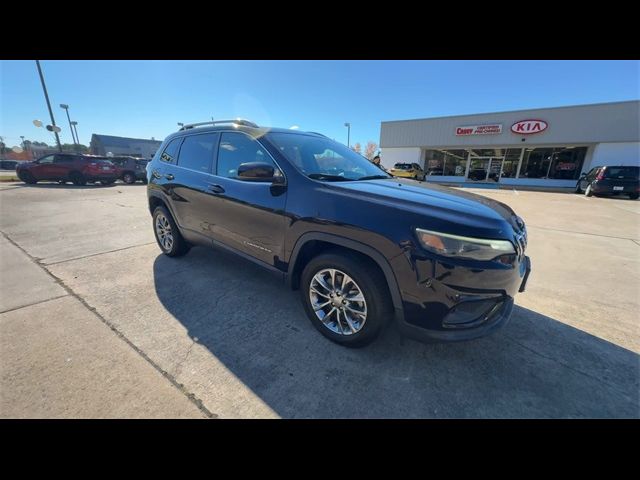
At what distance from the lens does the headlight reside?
1771 mm

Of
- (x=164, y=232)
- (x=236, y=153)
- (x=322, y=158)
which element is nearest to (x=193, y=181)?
(x=236, y=153)

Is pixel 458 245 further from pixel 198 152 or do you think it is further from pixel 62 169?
pixel 62 169

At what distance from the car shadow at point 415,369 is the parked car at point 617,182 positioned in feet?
55.3

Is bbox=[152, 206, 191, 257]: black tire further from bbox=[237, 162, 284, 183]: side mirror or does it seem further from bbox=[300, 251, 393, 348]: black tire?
bbox=[300, 251, 393, 348]: black tire

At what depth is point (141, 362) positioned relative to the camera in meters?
2.12

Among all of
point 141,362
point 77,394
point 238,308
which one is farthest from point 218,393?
point 238,308

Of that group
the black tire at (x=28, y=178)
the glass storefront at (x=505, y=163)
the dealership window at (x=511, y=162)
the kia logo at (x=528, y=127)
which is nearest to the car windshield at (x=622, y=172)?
the kia logo at (x=528, y=127)

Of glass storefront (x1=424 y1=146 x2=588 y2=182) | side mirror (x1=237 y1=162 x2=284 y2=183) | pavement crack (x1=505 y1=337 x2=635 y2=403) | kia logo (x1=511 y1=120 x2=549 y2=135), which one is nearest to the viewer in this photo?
pavement crack (x1=505 y1=337 x2=635 y2=403)

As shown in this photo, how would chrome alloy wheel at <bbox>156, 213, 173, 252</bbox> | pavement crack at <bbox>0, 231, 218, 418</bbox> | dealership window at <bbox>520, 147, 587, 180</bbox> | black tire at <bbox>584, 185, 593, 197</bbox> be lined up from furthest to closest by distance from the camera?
dealership window at <bbox>520, 147, 587, 180</bbox> < black tire at <bbox>584, 185, 593, 197</bbox> < chrome alloy wheel at <bbox>156, 213, 173, 252</bbox> < pavement crack at <bbox>0, 231, 218, 418</bbox>

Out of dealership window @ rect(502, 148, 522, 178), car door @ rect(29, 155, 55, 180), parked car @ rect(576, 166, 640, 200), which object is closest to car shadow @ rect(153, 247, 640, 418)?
parked car @ rect(576, 166, 640, 200)

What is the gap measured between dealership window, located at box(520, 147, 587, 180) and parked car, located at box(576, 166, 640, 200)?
8.35 m

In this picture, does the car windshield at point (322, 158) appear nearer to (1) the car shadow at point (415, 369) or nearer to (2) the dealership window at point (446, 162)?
(1) the car shadow at point (415, 369)

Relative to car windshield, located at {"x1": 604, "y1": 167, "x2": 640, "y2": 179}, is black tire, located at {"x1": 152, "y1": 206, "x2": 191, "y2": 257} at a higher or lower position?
lower

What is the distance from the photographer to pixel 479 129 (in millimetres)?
22766
